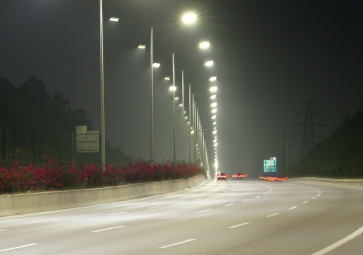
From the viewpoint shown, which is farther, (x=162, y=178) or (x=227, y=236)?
(x=162, y=178)

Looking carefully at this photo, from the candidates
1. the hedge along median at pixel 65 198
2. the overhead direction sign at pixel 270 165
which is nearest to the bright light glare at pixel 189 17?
the hedge along median at pixel 65 198

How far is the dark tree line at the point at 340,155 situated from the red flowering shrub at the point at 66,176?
36794 millimetres

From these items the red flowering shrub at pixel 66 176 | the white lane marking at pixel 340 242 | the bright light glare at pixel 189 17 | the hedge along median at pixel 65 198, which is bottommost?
the white lane marking at pixel 340 242

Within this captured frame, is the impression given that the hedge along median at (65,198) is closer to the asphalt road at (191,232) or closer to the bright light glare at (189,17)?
the asphalt road at (191,232)

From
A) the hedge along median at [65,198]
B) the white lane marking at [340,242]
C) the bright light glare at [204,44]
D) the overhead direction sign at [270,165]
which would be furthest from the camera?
the overhead direction sign at [270,165]

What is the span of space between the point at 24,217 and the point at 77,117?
134097 mm

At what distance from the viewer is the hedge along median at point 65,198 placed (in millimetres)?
25562

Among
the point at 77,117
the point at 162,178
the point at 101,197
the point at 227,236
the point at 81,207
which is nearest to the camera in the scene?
the point at 227,236

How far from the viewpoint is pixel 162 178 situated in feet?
164

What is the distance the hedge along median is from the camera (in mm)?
25562

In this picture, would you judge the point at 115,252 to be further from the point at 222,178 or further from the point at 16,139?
the point at 222,178

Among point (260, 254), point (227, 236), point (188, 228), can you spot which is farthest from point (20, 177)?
point (260, 254)

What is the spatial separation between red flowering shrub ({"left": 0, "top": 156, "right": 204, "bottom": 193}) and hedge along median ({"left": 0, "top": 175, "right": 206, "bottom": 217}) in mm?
1078

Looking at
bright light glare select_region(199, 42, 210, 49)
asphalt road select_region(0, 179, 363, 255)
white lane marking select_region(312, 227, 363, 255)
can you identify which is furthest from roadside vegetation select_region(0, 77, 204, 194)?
white lane marking select_region(312, 227, 363, 255)
